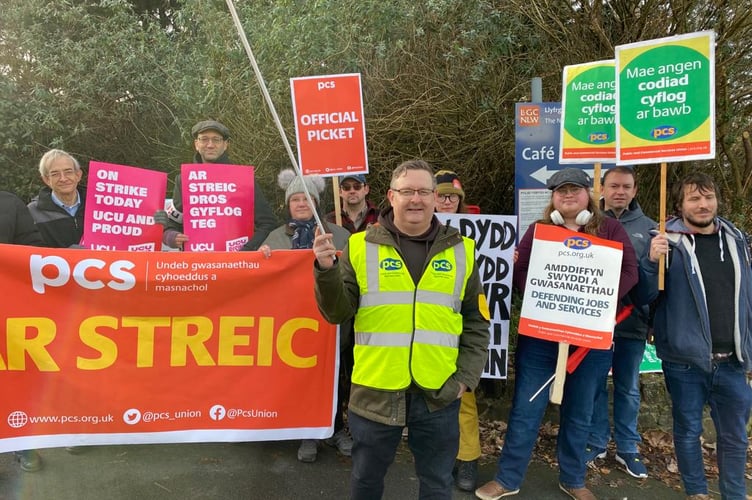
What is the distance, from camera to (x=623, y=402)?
163 inches

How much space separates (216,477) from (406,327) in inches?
83.7

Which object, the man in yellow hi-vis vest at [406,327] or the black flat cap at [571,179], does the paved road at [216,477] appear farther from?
the black flat cap at [571,179]

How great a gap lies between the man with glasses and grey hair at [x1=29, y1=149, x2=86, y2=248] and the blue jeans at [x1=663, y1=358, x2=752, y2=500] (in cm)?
425

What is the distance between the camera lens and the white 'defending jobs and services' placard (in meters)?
3.29

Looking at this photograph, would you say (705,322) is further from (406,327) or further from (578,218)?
(406,327)

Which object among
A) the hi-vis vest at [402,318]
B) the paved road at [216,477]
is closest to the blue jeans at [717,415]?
the paved road at [216,477]

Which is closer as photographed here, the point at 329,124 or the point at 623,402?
the point at 623,402

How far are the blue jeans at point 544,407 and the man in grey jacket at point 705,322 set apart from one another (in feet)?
1.49

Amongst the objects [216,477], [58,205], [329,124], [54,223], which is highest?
[329,124]

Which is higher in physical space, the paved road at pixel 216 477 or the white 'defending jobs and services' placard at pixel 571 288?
the white 'defending jobs and services' placard at pixel 571 288

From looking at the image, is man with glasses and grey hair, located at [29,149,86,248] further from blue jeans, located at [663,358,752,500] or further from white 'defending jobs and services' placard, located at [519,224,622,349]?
blue jeans, located at [663,358,752,500]

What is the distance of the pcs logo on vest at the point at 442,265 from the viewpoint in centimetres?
261

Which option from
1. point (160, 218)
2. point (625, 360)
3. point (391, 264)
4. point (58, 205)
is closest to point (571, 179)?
point (391, 264)

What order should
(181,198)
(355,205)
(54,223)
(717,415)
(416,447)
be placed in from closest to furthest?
(416,447) < (717,415) < (54,223) < (181,198) < (355,205)
